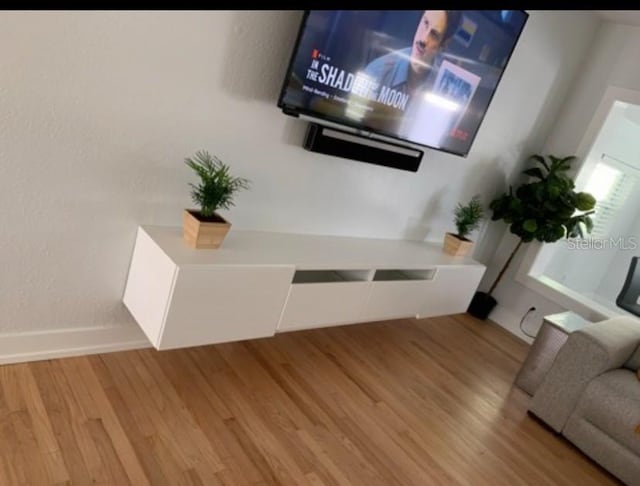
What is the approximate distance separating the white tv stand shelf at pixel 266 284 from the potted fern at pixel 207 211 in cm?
5

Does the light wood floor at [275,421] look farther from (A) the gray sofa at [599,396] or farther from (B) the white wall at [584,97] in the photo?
(B) the white wall at [584,97]

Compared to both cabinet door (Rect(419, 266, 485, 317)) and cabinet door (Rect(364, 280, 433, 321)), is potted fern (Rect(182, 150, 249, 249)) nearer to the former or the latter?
cabinet door (Rect(364, 280, 433, 321))

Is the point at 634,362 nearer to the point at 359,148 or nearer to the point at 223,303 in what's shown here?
the point at 359,148

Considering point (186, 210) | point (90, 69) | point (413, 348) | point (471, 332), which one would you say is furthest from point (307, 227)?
point (471, 332)

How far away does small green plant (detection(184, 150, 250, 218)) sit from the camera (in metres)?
1.85

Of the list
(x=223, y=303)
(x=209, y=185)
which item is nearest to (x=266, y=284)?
(x=223, y=303)

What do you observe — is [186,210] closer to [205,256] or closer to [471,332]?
[205,256]

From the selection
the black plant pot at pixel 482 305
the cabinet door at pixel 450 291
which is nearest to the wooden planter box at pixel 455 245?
the cabinet door at pixel 450 291

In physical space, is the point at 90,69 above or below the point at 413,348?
above

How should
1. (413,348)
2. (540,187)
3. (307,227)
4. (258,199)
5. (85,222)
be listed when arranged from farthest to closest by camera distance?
1. (540,187)
2. (413,348)
3. (307,227)
4. (258,199)
5. (85,222)

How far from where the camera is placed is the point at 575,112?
11.4 feet

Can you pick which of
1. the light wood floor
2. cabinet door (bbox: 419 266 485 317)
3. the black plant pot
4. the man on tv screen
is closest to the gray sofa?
the light wood floor

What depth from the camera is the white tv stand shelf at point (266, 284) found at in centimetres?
177
